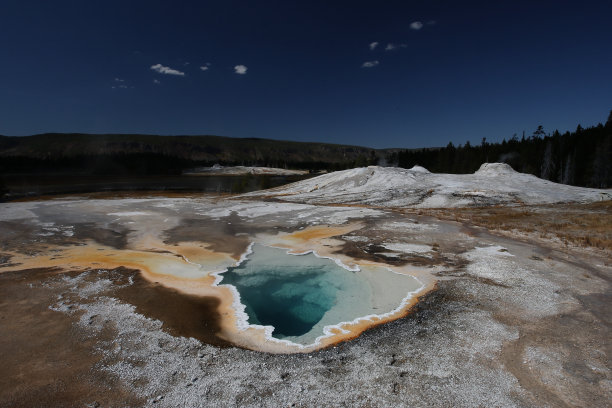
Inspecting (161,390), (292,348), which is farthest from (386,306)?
(161,390)

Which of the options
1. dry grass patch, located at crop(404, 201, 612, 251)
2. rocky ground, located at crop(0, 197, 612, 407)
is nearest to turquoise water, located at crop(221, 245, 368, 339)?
rocky ground, located at crop(0, 197, 612, 407)

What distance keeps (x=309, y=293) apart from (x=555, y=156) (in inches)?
2966

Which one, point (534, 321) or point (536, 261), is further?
point (536, 261)

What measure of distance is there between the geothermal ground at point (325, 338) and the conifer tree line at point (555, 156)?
53.1m

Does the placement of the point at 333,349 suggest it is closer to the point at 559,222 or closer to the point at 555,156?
the point at 559,222

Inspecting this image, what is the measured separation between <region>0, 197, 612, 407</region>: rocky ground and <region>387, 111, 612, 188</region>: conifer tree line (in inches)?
2322

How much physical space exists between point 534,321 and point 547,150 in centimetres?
7369

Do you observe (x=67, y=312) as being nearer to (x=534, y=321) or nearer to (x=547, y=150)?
(x=534, y=321)

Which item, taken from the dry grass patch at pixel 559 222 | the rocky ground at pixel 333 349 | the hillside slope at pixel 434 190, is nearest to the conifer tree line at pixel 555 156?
Result: the hillside slope at pixel 434 190

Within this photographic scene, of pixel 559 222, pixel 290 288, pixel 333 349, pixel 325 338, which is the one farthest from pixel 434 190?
pixel 333 349

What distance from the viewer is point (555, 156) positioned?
2502 inches

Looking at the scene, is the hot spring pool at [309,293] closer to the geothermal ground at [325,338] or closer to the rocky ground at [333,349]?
the geothermal ground at [325,338]

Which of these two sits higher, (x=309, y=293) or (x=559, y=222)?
(x=559, y=222)

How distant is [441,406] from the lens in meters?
4.90
